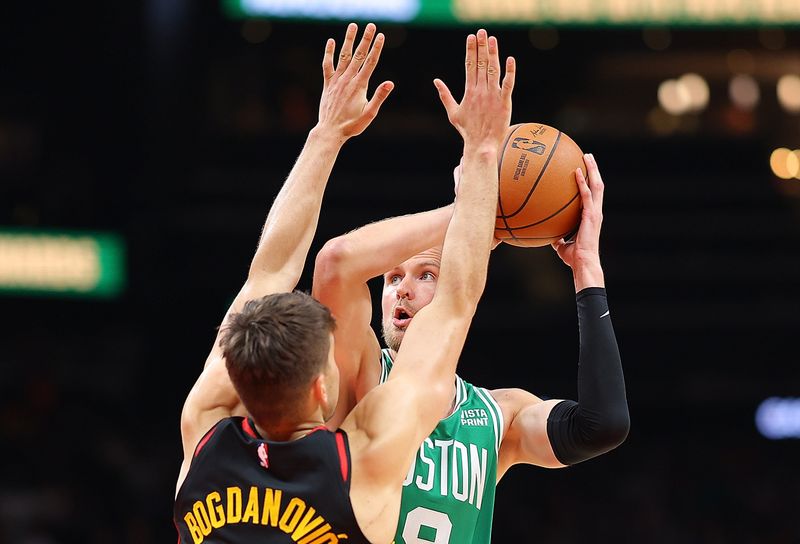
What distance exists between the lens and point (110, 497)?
36.7 feet

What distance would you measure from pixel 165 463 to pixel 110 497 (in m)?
0.98

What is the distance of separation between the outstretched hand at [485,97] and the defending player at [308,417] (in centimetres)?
8

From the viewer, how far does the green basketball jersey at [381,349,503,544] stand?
142 inches

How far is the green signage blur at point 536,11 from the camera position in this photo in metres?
9.99

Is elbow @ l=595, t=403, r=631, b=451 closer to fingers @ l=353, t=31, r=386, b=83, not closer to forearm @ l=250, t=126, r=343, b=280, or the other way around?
forearm @ l=250, t=126, r=343, b=280

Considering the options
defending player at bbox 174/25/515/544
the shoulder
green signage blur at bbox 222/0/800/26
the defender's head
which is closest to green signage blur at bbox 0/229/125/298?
green signage blur at bbox 222/0/800/26

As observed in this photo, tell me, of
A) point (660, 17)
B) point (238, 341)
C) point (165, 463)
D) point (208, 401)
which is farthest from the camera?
point (165, 463)

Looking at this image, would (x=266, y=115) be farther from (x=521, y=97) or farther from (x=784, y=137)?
(x=784, y=137)

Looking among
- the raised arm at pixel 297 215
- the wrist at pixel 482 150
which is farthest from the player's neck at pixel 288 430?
the wrist at pixel 482 150

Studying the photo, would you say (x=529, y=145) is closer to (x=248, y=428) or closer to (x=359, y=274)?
(x=359, y=274)

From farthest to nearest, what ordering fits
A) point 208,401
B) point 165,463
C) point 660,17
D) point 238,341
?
point 165,463 < point 660,17 < point 208,401 < point 238,341

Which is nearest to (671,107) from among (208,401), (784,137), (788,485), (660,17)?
(784,137)

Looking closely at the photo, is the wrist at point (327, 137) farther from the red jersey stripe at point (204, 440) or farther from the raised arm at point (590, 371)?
the red jersey stripe at point (204, 440)

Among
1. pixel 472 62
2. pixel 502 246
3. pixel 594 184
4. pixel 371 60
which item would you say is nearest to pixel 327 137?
pixel 371 60
